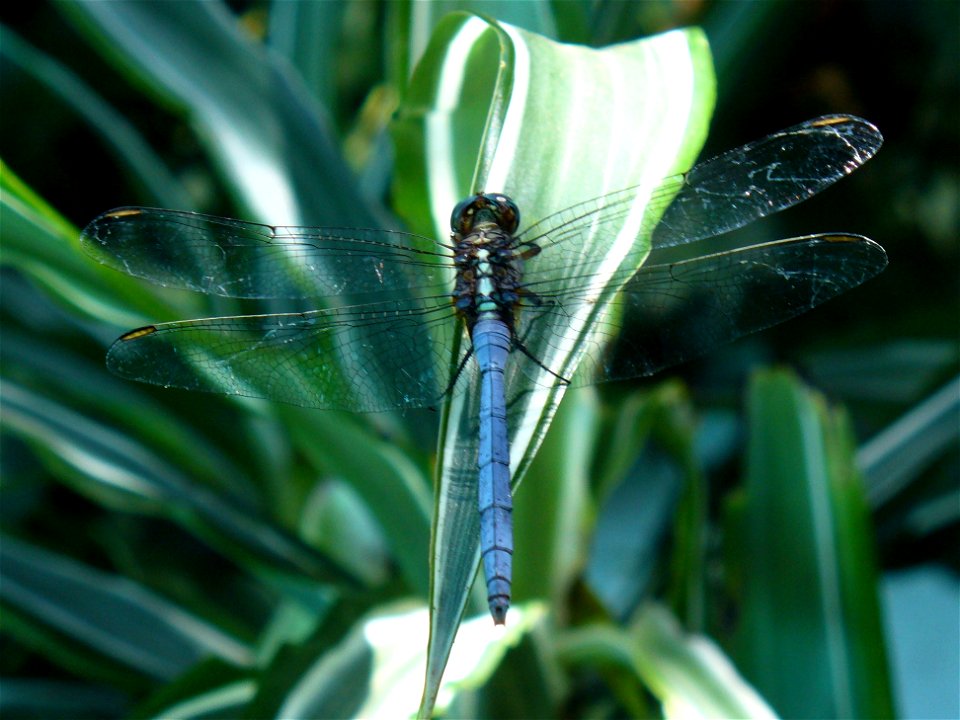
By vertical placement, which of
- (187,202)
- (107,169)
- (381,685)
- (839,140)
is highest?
(107,169)

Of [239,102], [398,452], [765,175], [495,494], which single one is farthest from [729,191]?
[239,102]

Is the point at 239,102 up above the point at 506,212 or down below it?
above

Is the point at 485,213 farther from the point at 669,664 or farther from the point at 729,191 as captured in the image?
the point at 669,664

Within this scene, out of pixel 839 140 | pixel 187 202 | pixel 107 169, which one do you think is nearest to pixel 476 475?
pixel 839 140

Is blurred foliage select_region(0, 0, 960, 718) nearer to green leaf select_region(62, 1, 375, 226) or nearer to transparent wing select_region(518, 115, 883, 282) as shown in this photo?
green leaf select_region(62, 1, 375, 226)

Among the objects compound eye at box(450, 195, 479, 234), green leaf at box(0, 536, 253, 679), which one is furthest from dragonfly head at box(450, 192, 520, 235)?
green leaf at box(0, 536, 253, 679)

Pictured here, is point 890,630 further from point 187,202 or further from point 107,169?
point 107,169
